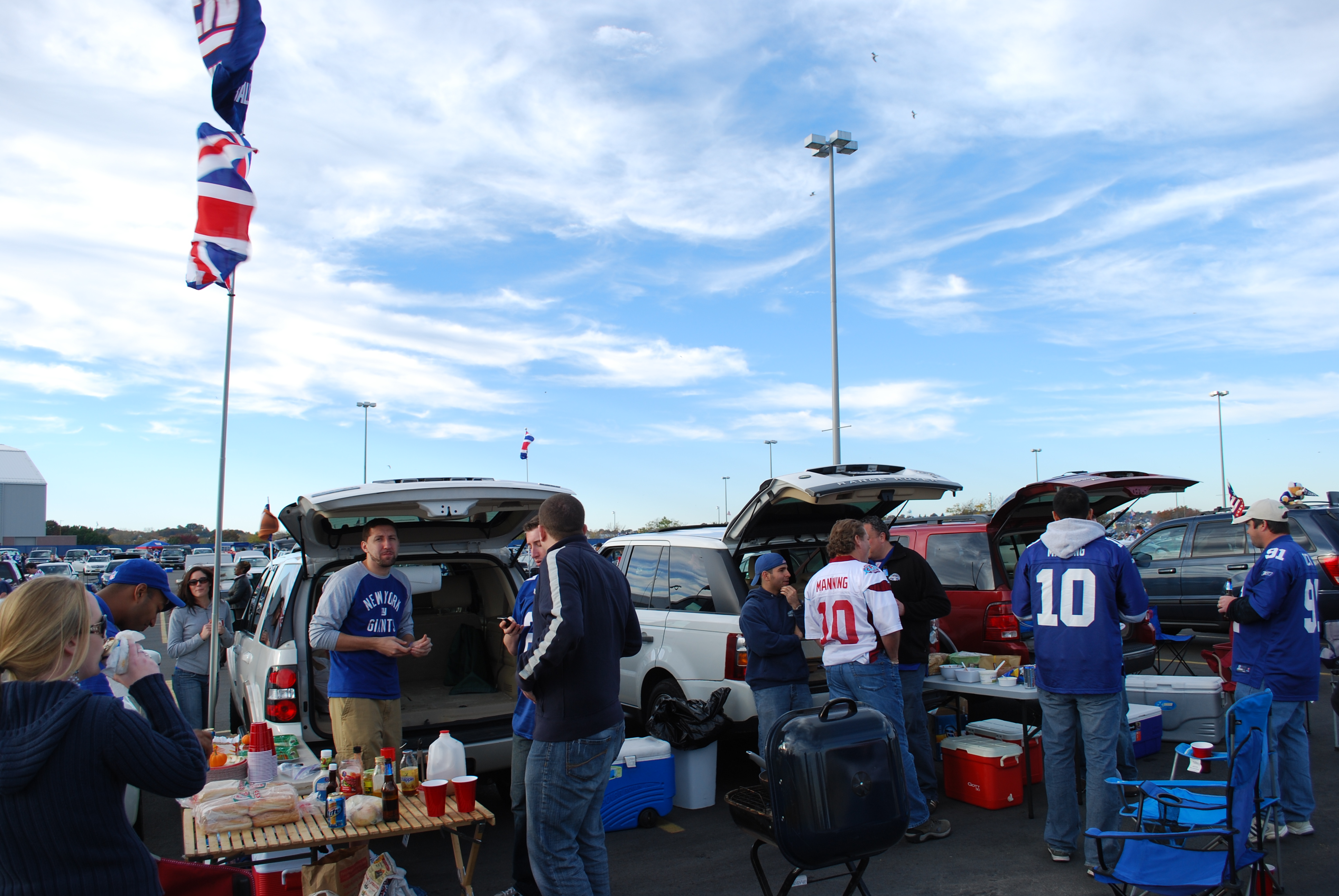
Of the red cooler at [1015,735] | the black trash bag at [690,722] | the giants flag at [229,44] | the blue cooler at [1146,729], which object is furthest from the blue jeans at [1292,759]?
the giants flag at [229,44]

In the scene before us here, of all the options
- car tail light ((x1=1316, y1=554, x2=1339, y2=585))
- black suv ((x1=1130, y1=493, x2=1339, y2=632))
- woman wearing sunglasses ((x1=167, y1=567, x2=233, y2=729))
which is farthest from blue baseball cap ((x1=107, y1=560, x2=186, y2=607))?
car tail light ((x1=1316, y1=554, x2=1339, y2=585))

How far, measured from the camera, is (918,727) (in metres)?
5.24

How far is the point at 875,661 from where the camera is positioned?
185 inches

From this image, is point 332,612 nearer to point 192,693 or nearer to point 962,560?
point 192,693

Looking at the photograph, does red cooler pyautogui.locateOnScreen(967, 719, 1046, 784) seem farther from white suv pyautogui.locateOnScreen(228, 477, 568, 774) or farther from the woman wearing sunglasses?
the woman wearing sunglasses

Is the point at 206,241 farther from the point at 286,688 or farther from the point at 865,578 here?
the point at 865,578

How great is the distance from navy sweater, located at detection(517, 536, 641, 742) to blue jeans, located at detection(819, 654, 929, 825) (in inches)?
71.4

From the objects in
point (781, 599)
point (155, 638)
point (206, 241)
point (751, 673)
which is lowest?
point (155, 638)

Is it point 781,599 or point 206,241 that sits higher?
point 206,241

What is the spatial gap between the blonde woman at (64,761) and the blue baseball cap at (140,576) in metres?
1.60

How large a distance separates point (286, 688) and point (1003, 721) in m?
4.84

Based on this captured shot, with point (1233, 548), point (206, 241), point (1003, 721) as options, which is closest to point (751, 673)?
point (1003, 721)

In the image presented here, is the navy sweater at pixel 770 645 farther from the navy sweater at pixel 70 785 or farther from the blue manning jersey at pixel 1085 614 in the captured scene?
the navy sweater at pixel 70 785

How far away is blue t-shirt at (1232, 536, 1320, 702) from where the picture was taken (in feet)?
14.6
